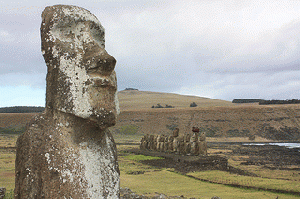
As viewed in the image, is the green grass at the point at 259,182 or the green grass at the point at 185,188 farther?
the green grass at the point at 259,182

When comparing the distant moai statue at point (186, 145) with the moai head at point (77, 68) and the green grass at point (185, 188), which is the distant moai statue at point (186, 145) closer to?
the green grass at point (185, 188)

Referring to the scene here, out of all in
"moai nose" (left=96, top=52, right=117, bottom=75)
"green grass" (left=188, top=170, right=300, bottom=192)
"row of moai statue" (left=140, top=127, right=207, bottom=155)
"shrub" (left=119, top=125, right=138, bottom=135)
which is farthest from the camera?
"shrub" (left=119, top=125, right=138, bottom=135)

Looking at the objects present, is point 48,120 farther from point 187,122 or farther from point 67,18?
point 187,122

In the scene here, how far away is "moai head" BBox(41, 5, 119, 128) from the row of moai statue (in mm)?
17286

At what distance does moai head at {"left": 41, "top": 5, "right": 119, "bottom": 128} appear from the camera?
9.14ft

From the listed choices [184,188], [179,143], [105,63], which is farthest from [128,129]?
[105,63]

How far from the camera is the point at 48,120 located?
9.48 ft

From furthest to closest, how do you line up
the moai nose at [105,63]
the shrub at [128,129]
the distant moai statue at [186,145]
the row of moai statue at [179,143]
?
the shrub at [128,129]
the distant moai statue at [186,145]
the row of moai statue at [179,143]
the moai nose at [105,63]

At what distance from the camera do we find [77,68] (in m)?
2.88

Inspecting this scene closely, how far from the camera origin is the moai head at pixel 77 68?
9.14 ft

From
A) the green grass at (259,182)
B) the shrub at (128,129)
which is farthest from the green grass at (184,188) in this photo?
the shrub at (128,129)

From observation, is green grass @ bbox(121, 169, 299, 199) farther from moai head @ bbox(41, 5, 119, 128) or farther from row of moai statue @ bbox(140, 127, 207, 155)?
moai head @ bbox(41, 5, 119, 128)

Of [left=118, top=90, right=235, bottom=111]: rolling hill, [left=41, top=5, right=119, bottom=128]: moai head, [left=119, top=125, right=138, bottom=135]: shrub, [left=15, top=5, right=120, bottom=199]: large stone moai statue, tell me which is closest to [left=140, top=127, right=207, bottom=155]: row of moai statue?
[left=15, top=5, right=120, bottom=199]: large stone moai statue

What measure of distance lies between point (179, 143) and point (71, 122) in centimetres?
1909
